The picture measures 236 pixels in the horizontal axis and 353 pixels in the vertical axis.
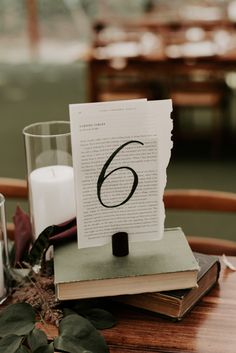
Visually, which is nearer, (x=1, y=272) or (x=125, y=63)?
(x=1, y=272)

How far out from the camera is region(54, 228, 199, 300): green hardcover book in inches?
44.7

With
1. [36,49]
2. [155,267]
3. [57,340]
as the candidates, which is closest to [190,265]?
[155,267]

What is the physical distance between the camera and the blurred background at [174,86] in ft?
14.5

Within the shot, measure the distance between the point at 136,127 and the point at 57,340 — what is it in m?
0.40

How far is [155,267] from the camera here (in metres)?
1.16

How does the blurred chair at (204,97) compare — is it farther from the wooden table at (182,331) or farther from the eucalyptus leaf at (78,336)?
the eucalyptus leaf at (78,336)

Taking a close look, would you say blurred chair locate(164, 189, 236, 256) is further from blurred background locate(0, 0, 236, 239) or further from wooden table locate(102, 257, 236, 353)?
blurred background locate(0, 0, 236, 239)

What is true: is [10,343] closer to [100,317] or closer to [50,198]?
[100,317]

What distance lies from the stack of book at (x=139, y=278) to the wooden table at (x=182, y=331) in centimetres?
2

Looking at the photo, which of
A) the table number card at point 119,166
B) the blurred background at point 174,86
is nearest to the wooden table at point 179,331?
the table number card at point 119,166

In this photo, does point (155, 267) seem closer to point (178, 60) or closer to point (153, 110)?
point (153, 110)

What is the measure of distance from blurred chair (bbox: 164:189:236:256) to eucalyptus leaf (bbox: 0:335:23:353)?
0.83 meters

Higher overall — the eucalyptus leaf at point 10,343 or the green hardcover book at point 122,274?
the green hardcover book at point 122,274

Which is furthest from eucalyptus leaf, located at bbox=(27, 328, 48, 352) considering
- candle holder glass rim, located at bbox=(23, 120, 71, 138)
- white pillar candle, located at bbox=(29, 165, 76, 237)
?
candle holder glass rim, located at bbox=(23, 120, 71, 138)
